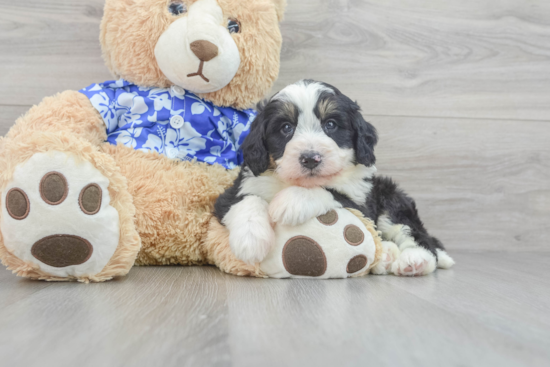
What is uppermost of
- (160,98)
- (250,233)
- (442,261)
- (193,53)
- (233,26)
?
(233,26)

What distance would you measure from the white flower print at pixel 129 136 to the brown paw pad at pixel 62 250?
0.52 metres

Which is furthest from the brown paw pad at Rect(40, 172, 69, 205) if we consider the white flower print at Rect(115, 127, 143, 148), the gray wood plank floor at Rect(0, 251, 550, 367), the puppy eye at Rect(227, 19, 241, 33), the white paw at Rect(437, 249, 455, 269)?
the white paw at Rect(437, 249, 455, 269)

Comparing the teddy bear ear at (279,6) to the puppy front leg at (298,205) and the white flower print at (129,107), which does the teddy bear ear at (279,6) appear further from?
the puppy front leg at (298,205)

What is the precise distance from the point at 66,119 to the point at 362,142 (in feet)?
3.30

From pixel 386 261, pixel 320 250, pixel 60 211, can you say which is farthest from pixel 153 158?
pixel 386 261

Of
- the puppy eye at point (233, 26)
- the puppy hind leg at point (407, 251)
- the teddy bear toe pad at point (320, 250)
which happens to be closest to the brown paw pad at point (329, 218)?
the teddy bear toe pad at point (320, 250)

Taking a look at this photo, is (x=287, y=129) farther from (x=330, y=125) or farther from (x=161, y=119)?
(x=161, y=119)

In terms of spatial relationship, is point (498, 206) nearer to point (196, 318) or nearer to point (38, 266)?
point (196, 318)

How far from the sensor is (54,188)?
117cm

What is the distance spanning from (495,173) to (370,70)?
850 millimetres

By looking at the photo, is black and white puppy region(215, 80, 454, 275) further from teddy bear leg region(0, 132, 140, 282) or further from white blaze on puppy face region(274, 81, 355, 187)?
teddy bear leg region(0, 132, 140, 282)

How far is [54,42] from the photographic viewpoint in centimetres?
202

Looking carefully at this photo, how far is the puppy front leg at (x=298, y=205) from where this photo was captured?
1.33m

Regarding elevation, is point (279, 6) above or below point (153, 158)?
above
